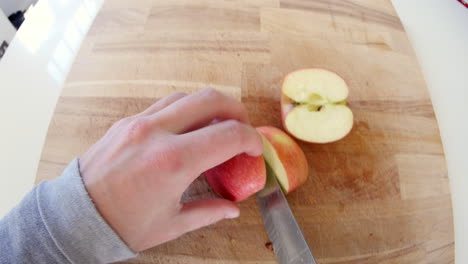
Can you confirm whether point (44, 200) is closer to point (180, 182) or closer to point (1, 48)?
point (180, 182)

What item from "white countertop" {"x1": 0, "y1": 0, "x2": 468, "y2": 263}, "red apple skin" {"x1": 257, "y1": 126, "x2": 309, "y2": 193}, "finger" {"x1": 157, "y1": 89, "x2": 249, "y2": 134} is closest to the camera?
"finger" {"x1": 157, "y1": 89, "x2": 249, "y2": 134}

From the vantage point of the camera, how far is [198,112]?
748 mm

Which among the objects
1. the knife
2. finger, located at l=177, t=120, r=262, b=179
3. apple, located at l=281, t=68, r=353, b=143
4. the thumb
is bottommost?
the knife

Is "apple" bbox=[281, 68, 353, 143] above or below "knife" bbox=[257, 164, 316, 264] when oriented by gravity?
above

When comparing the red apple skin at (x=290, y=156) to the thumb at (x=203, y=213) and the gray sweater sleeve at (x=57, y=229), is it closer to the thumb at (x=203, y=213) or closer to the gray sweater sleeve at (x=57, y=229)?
the thumb at (x=203, y=213)

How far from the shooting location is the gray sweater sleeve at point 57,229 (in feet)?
2.00

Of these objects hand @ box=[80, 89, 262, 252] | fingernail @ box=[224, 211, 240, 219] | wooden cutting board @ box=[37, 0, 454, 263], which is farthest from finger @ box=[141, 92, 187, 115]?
fingernail @ box=[224, 211, 240, 219]

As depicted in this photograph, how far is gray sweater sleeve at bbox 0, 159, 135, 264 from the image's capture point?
61 cm

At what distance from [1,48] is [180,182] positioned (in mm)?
1477

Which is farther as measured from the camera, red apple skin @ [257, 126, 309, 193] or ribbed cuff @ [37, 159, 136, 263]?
red apple skin @ [257, 126, 309, 193]

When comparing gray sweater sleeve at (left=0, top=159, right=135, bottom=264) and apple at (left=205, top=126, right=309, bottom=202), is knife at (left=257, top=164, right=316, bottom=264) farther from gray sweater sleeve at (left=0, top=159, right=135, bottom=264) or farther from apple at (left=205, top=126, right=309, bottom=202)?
gray sweater sleeve at (left=0, top=159, right=135, bottom=264)

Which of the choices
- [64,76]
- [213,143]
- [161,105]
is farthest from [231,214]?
[64,76]

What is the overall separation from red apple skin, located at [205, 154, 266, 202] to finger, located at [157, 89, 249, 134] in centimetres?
11

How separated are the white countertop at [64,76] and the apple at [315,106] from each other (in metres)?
0.41
